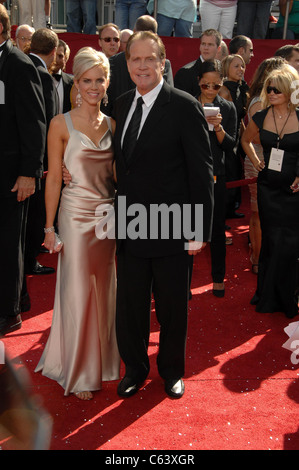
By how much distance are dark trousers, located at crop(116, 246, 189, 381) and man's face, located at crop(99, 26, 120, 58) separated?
386 centimetres

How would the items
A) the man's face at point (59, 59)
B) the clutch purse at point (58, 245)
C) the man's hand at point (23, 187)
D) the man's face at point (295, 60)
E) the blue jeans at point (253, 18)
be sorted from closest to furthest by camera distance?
1. the clutch purse at point (58, 245)
2. the man's hand at point (23, 187)
3. the man's face at point (59, 59)
4. the man's face at point (295, 60)
5. the blue jeans at point (253, 18)

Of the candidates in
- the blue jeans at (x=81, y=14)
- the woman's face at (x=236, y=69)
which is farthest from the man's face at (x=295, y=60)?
the blue jeans at (x=81, y=14)

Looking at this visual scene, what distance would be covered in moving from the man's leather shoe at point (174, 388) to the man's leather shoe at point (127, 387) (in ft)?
0.59

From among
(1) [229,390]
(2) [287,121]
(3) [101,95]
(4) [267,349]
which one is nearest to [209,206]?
(3) [101,95]

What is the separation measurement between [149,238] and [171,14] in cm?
629

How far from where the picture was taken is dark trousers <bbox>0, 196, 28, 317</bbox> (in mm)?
3984

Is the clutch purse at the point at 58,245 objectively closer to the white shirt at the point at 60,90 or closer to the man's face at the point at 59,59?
the white shirt at the point at 60,90

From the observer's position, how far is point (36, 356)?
3.75 metres

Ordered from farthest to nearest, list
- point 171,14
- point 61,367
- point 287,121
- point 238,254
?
point 171,14 < point 238,254 < point 287,121 < point 61,367

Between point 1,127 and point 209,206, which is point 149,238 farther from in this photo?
point 1,127

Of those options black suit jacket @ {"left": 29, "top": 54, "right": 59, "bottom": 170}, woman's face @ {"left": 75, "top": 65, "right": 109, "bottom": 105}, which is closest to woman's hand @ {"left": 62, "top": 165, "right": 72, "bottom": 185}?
woman's face @ {"left": 75, "top": 65, "right": 109, "bottom": 105}

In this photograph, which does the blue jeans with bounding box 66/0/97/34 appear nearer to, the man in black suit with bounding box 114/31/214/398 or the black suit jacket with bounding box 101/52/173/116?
the black suit jacket with bounding box 101/52/173/116

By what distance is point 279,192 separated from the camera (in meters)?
4.50

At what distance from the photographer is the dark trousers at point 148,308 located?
318cm
